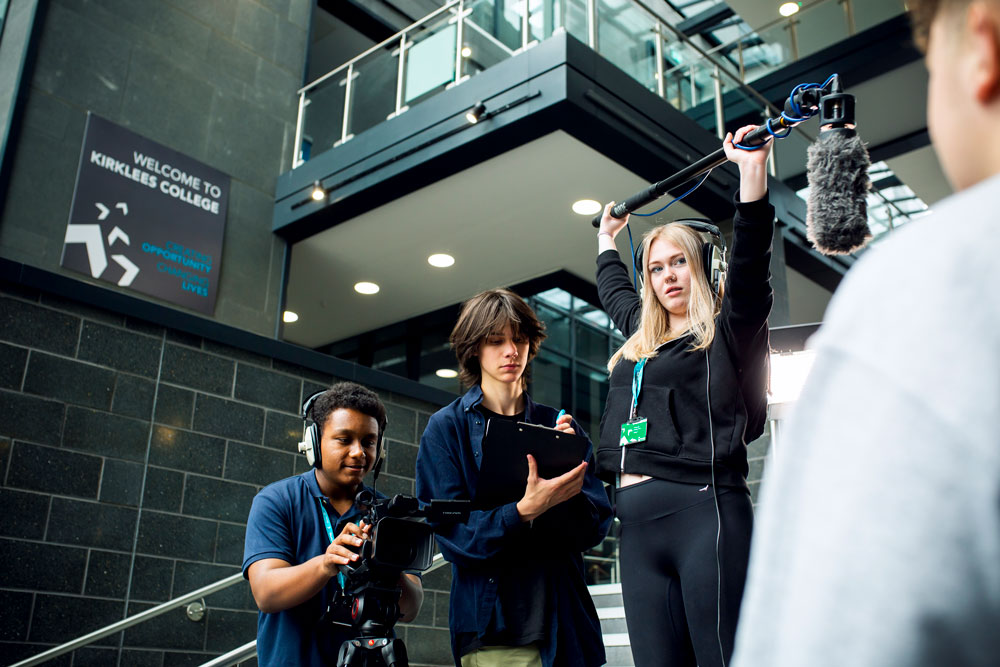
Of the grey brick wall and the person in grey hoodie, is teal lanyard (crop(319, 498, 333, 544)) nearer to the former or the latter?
the person in grey hoodie

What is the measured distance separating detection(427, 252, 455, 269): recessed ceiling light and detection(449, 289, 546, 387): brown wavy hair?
5.06 m

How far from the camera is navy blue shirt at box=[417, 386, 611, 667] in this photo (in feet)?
6.61

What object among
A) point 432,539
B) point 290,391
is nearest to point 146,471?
point 290,391

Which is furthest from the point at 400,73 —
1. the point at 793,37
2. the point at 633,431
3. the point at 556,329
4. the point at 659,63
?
the point at 633,431

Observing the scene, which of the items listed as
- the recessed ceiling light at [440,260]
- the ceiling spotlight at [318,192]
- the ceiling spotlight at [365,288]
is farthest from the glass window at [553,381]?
the ceiling spotlight at [318,192]

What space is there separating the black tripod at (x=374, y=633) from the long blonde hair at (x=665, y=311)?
32.7 inches

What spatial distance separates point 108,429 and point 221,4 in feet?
13.3

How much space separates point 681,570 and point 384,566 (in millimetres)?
704

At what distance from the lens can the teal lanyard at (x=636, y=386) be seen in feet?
6.64

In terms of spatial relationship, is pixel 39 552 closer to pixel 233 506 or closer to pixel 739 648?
pixel 233 506

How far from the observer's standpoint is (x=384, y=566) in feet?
6.67

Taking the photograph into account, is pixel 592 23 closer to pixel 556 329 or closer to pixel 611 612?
pixel 611 612

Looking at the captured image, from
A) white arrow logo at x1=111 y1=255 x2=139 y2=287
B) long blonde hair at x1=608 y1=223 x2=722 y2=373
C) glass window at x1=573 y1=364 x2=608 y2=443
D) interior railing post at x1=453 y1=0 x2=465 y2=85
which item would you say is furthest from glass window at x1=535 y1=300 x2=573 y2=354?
long blonde hair at x1=608 y1=223 x2=722 y2=373

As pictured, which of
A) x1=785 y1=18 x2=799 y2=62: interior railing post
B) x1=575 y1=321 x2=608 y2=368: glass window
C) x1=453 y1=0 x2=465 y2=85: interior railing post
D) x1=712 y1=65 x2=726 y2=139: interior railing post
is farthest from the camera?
x1=575 y1=321 x2=608 y2=368: glass window
